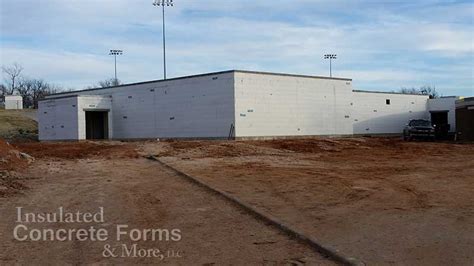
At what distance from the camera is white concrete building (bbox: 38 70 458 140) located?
44750 mm

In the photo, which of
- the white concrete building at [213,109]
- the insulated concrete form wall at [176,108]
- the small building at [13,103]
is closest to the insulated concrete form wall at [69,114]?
the white concrete building at [213,109]

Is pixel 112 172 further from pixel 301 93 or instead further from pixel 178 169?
pixel 301 93

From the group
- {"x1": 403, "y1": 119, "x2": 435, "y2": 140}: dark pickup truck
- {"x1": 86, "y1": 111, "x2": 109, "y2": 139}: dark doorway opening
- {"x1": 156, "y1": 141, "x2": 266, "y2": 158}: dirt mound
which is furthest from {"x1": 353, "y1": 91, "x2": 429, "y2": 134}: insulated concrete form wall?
{"x1": 156, "y1": 141, "x2": 266, "y2": 158}: dirt mound

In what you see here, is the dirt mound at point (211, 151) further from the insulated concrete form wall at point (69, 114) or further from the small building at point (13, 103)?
the small building at point (13, 103)

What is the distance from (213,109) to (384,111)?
26.9m

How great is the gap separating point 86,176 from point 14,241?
993 centimetres

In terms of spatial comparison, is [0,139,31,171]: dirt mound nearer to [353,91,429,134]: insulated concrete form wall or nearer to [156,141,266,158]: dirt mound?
[156,141,266,158]: dirt mound

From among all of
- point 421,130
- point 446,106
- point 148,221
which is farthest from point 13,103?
point 148,221

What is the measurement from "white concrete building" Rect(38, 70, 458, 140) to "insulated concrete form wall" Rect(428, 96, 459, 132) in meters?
12.5

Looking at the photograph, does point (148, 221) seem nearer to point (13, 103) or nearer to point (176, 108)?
point (176, 108)

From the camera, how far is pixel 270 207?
11.6 meters

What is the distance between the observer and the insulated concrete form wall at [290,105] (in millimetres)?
44688

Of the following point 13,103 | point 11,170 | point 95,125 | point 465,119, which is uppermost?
point 13,103

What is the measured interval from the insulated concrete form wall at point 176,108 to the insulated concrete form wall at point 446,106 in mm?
33567
